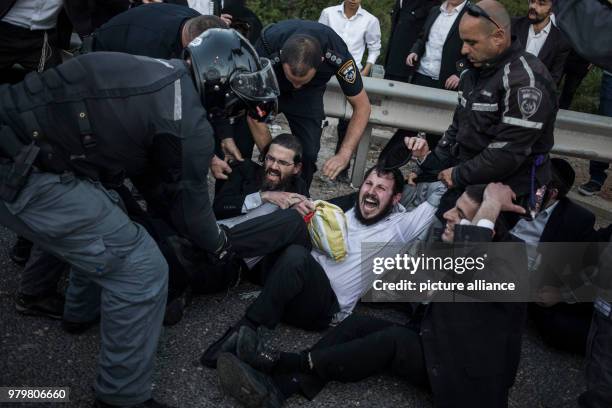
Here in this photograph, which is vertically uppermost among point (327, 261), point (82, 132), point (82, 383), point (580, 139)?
point (82, 132)

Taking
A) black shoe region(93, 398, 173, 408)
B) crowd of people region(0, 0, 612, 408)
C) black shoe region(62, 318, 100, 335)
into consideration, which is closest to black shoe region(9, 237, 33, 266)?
crowd of people region(0, 0, 612, 408)

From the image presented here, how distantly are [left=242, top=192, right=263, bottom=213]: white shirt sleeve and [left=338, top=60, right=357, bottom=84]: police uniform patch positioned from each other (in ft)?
3.47

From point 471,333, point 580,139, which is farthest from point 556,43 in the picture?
point 471,333

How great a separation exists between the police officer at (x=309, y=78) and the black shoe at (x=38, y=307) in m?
1.78

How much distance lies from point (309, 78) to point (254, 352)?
1946 mm

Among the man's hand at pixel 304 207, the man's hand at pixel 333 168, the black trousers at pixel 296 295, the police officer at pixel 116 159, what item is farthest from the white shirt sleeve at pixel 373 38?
the police officer at pixel 116 159

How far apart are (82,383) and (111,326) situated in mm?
483

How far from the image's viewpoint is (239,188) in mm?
4223

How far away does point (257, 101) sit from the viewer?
2795mm

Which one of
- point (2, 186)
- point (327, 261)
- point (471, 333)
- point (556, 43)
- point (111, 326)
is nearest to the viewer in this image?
point (2, 186)

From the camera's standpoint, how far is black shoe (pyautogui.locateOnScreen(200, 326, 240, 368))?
10.3 ft

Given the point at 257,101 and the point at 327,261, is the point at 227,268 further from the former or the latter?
the point at 257,101

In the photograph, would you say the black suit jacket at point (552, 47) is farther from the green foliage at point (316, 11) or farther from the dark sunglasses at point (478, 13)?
the green foliage at point (316, 11)

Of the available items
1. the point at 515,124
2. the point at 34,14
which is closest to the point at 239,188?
the point at 34,14
